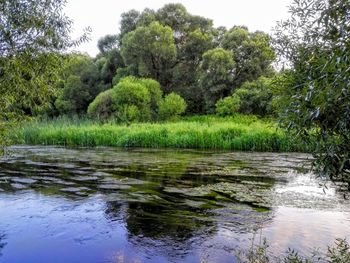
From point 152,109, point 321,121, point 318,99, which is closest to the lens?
point 318,99

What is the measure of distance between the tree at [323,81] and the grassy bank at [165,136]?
1791cm

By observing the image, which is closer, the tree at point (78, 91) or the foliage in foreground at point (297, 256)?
the foliage in foreground at point (297, 256)

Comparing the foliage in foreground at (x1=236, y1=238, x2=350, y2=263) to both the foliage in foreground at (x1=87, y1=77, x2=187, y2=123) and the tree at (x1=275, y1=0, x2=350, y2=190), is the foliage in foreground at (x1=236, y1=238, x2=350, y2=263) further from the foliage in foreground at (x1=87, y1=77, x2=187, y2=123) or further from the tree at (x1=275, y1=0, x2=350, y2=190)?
the foliage in foreground at (x1=87, y1=77, x2=187, y2=123)

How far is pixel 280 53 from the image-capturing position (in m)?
5.84

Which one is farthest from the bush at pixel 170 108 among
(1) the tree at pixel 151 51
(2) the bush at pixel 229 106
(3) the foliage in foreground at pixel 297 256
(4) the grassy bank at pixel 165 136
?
(3) the foliage in foreground at pixel 297 256

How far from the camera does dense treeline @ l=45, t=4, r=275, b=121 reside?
123ft

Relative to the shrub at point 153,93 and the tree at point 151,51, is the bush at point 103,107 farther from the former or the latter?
the tree at point 151,51

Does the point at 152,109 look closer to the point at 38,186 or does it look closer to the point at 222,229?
the point at 38,186

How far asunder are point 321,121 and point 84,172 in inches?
488

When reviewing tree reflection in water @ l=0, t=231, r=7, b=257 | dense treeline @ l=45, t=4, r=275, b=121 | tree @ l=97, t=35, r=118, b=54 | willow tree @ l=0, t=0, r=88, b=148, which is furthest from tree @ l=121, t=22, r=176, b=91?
tree reflection in water @ l=0, t=231, r=7, b=257

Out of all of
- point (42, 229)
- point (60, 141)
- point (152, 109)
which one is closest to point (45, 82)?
point (42, 229)

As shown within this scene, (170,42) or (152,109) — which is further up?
(170,42)

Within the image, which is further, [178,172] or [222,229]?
[178,172]

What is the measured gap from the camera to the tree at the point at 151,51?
42.6 m
